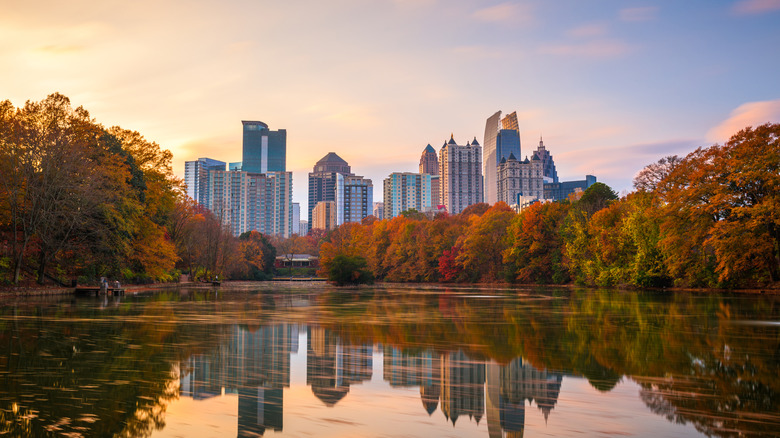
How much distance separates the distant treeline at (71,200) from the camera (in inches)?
1313

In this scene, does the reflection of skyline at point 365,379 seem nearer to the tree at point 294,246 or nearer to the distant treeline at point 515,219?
the distant treeline at point 515,219

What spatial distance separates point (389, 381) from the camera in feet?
28.2

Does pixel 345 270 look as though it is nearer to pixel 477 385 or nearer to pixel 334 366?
pixel 334 366

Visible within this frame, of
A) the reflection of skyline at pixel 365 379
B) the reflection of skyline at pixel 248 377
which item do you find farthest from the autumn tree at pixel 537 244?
the reflection of skyline at pixel 365 379

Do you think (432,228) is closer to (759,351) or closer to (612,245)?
(612,245)

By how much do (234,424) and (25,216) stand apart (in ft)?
113

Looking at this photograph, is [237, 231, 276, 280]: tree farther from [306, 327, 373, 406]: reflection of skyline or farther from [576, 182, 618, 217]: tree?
[306, 327, 373, 406]: reflection of skyline

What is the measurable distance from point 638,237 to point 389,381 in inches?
1815

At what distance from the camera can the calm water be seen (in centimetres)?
611

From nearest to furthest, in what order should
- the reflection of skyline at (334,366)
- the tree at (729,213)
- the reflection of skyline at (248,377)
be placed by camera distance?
the reflection of skyline at (248,377), the reflection of skyline at (334,366), the tree at (729,213)

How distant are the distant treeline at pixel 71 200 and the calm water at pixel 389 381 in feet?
69.4

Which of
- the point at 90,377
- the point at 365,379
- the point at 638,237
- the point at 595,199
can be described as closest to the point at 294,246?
the point at 595,199

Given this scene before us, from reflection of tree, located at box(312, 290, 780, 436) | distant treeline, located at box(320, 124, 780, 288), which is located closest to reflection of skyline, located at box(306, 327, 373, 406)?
reflection of tree, located at box(312, 290, 780, 436)

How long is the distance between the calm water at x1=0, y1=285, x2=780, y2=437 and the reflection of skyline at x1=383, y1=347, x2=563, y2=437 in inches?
1.0
